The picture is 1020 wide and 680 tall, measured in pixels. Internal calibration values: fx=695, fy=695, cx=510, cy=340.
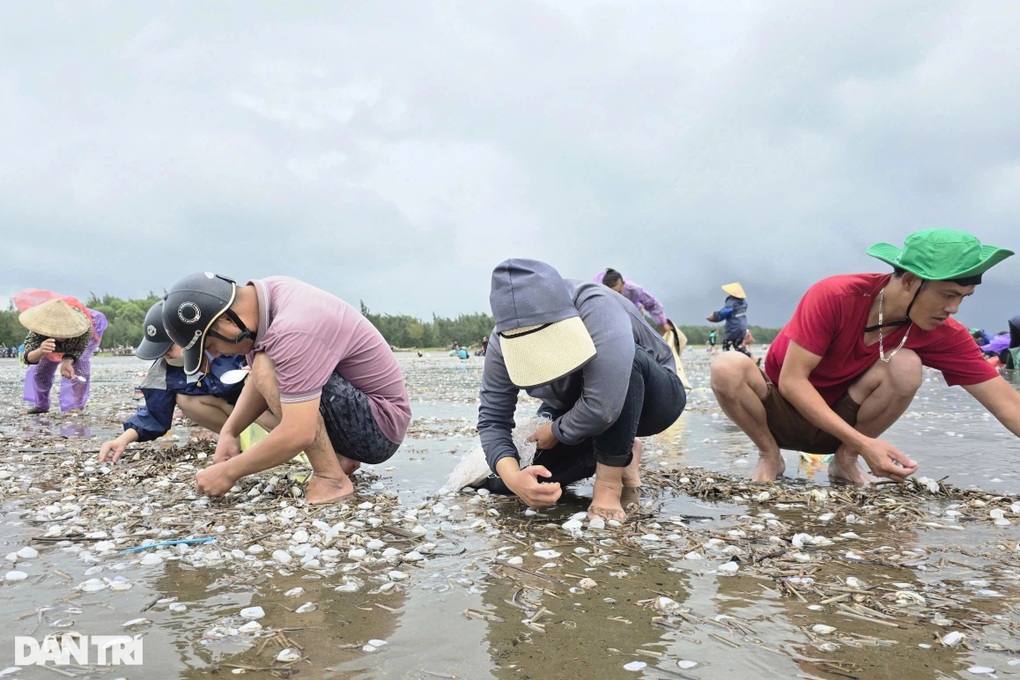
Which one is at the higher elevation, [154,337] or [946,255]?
[946,255]

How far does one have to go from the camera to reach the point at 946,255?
3828 millimetres

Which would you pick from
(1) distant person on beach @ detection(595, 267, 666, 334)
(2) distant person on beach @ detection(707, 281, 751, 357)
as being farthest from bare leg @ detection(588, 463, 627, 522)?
(2) distant person on beach @ detection(707, 281, 751, 357)

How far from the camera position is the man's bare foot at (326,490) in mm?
4334

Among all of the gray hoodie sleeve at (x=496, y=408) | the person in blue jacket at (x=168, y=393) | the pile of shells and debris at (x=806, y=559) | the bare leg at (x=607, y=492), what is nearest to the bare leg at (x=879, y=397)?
the pile of shells and debris at (x=806, y=559)

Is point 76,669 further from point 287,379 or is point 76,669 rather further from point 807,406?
point 807,406

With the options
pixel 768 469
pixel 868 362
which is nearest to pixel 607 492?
pixel 768 469

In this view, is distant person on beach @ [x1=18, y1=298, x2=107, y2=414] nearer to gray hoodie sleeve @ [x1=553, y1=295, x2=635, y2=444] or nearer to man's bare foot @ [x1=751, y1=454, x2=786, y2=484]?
gray hoodie sleeve @ [x1=553, y1=295, x2=635, y2=444]

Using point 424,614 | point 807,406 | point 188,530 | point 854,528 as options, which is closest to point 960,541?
point 854,528

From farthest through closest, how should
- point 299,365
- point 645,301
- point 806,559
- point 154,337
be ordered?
point 645,301, point 154,337, point 299,365, point 806,559

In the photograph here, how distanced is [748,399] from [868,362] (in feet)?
2.61

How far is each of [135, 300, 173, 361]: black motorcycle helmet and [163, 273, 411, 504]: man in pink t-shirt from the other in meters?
1.08

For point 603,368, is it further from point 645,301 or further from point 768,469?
point 645,301

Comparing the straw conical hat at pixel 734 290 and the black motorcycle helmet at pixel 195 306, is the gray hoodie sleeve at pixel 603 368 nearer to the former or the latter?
the black motorcycle helmet at pixel 195 306

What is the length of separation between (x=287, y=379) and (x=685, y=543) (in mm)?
2347
